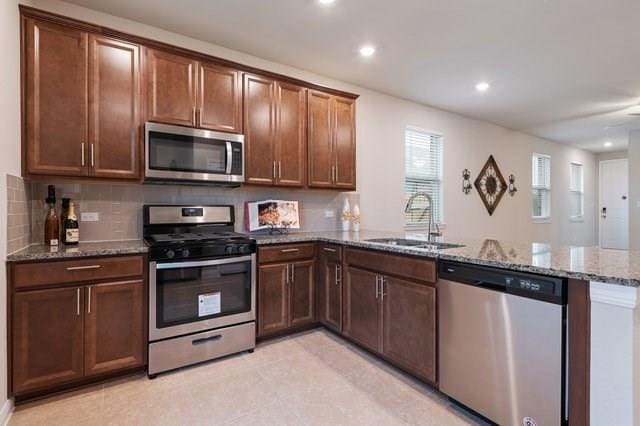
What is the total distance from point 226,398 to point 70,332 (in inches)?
41.8

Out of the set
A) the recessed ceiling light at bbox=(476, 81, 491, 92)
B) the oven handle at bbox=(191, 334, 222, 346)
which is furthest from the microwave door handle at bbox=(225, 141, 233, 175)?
the recessed ceiling light at bbox=(476, 81, 491, 92)

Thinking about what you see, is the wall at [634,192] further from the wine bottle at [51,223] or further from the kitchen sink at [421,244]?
the wine bottle at [51,223]

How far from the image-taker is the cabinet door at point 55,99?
2098 mm

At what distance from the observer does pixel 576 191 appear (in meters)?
7.82

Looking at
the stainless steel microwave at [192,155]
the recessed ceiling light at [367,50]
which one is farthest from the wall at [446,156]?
the stainless steel microwave at [192,155]

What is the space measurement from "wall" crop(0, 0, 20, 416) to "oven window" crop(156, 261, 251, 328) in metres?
0.79

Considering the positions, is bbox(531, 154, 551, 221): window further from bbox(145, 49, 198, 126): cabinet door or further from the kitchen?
bbox(145, 49, 198, 126): cabinet door

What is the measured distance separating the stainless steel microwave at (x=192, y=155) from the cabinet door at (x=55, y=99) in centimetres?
43

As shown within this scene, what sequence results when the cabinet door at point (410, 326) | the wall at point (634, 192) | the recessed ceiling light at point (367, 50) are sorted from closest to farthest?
the cabinet door at point (410, 326) → the recessed ceiling light at point (367, 50) → the wall at point (634, 192)

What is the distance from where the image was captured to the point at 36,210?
232cm

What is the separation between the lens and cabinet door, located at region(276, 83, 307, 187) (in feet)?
10.4

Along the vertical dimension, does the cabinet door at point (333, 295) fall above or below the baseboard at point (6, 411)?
above

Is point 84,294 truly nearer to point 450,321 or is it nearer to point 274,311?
point 274,311

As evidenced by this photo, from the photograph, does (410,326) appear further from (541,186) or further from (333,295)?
(541,186)
